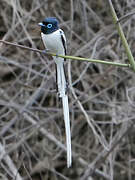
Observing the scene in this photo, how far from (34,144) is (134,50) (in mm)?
1558

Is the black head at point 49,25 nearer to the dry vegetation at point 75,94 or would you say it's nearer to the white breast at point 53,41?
the white breast at point 53,41

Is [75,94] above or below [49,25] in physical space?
below

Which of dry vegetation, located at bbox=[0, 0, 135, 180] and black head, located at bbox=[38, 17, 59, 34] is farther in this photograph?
dry vegetation, located at bbox=[0, 0, 135, 180]

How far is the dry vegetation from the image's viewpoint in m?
3.57

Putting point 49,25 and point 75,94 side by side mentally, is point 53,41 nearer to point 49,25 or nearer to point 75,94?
point 49,25

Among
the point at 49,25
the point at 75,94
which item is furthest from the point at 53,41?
the point at 75,94

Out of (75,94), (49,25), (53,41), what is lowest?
(75,94)

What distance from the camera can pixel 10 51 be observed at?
4.11 m

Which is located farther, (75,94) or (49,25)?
(75,94)

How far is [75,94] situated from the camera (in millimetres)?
3607

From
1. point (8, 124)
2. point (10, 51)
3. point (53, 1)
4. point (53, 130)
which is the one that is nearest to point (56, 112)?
point (53, 130)

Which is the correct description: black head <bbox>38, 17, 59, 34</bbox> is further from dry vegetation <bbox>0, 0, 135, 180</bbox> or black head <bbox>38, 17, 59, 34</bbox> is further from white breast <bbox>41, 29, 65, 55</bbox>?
dry vegetation <bbox>0, 0, 135, 180</bbox>

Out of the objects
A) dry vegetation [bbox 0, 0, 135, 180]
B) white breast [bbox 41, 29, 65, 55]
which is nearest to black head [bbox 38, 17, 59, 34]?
white breast [bbox 41, 29, 65, 55]

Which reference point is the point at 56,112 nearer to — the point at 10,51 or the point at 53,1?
the point at 10,51
